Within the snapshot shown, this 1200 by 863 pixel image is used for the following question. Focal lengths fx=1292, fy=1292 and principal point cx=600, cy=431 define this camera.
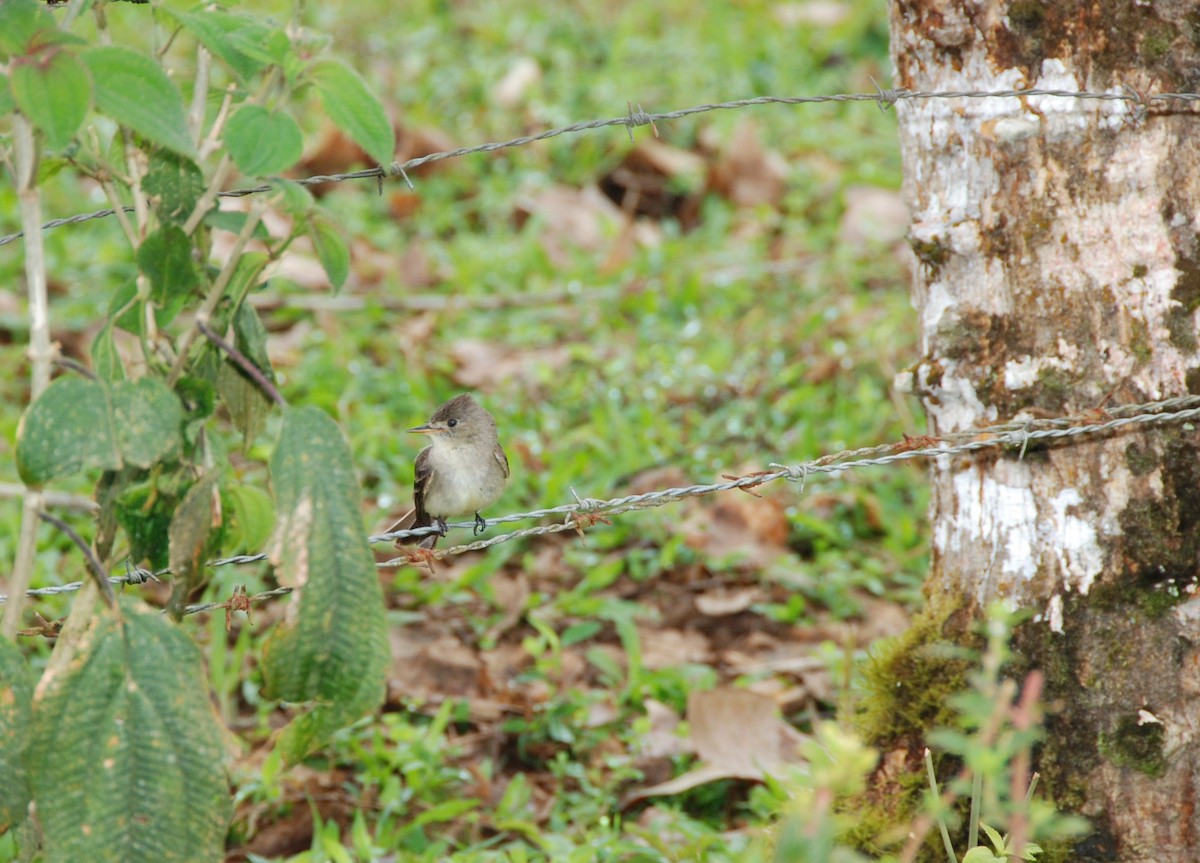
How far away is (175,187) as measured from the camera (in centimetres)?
214

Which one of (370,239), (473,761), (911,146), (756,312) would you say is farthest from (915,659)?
(370,239)

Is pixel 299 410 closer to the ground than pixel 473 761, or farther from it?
farther from it

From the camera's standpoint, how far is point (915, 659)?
325 centimetres

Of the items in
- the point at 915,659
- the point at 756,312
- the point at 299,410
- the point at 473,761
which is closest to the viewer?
the point at 299,410

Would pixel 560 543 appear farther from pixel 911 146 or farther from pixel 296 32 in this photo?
pixel 296 32

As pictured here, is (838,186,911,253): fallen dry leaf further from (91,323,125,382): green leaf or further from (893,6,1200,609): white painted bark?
(91,323,125,382): green leaf

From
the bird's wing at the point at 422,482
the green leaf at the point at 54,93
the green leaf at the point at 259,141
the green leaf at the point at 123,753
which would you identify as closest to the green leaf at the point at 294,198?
the green leaf at the point at 259,141

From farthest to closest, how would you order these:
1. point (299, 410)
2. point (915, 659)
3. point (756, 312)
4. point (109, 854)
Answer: point (756, 312) < point (915, 659) < point (299, 410) < point (109, 854)

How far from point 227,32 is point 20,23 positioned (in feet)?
0.99

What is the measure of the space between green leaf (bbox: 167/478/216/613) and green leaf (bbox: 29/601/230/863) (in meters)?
0.12

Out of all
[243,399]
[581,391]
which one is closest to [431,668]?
[581,391]

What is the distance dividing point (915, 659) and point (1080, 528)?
52 cm

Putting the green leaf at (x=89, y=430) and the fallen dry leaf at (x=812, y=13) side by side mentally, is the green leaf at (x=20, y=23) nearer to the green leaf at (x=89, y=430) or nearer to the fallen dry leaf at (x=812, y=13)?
the green leaf at (x=89, y=430)

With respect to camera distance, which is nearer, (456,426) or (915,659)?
(915,659)
